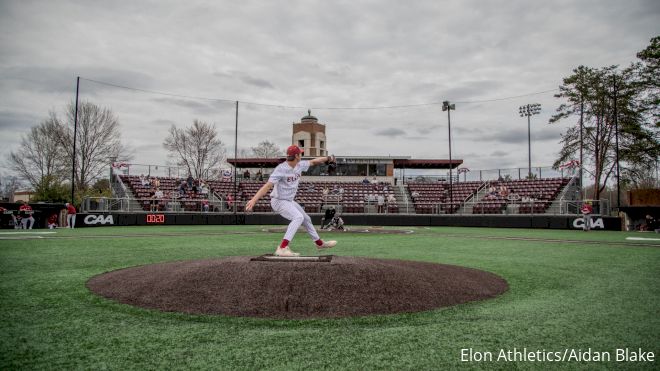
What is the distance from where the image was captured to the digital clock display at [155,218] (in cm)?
2962

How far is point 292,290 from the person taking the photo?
550cm

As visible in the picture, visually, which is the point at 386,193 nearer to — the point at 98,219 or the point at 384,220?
the point at 384,220

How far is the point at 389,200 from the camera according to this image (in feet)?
116

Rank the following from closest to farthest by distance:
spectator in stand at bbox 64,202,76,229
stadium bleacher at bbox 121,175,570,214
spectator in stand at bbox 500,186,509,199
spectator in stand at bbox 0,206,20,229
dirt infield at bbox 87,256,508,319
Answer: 1. dirt infield at bbox 87,256,508,319
2. spectator in stand at bbox 0,206,20,229
3. spectator in stand at bbox 64,202,76,229
4. stadium bleacher at bbox 121,175,570,214
5. spectator in stand at bbox 500,186,509,199

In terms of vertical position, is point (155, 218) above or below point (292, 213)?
below

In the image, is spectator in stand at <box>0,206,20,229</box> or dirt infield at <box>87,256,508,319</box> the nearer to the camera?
dirt infield at <box>87,256,508,319</box>

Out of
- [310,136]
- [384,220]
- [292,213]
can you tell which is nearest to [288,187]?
[292,213]

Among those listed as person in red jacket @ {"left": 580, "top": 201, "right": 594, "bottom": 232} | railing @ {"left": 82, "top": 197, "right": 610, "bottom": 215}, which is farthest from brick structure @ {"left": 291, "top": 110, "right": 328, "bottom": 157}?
person in red jacket @ {"left": 580, "top": 201, "right": 594, "bottom": 232}

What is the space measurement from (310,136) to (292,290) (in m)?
55.6

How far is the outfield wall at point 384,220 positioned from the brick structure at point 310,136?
28.3 metres

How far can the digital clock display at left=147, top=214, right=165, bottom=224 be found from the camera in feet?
97.2

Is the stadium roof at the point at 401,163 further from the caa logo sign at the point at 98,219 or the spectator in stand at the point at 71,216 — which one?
the spectator in stand at the point at 71,216

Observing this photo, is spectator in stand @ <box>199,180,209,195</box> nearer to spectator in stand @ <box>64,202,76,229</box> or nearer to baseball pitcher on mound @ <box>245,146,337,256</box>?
spectator in stand @ <box>64,202,76,229</box>

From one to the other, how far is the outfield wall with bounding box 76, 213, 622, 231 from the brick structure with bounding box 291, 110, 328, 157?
28307mm
